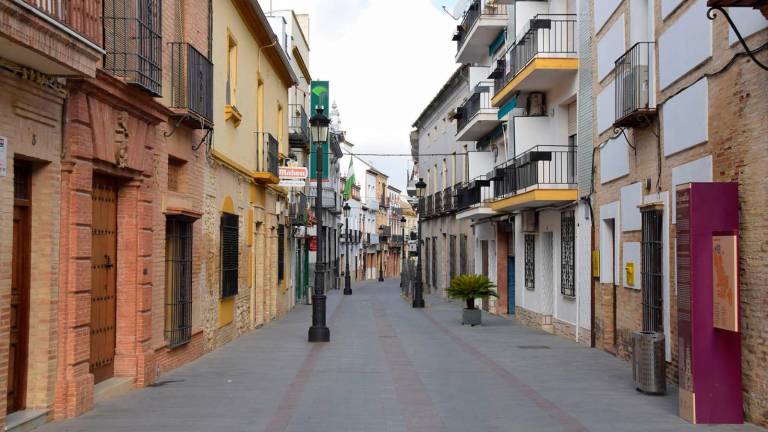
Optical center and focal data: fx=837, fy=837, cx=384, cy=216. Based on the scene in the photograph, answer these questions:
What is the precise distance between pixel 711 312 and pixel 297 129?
70.1 ft

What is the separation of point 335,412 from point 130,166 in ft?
13.6

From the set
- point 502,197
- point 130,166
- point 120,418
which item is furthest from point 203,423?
point 502,197

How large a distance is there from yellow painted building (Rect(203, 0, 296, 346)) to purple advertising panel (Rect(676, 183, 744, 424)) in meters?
9.24

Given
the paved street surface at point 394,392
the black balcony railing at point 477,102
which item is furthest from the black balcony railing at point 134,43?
the black balcony railing at point 477,102

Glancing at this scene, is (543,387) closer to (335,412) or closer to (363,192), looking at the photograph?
(335,412)

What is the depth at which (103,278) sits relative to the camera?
34.9ft

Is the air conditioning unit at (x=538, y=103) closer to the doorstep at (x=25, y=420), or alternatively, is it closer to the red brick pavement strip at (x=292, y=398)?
the red brick pavement strip at (x=292, y=398)

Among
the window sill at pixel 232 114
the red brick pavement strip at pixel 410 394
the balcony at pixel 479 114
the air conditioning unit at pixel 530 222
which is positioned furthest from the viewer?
the balcony at pixel 479 114

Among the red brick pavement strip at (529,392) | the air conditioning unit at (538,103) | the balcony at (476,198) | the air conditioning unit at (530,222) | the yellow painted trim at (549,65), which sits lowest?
the red brick pavement strip at (529,392)

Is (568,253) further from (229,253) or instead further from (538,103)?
(229,253)

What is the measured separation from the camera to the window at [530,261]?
22.0 metres

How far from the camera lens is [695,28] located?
10602mm

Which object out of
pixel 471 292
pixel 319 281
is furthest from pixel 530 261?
pixel 319 281

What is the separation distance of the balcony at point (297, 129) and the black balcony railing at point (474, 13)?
6.11 m
